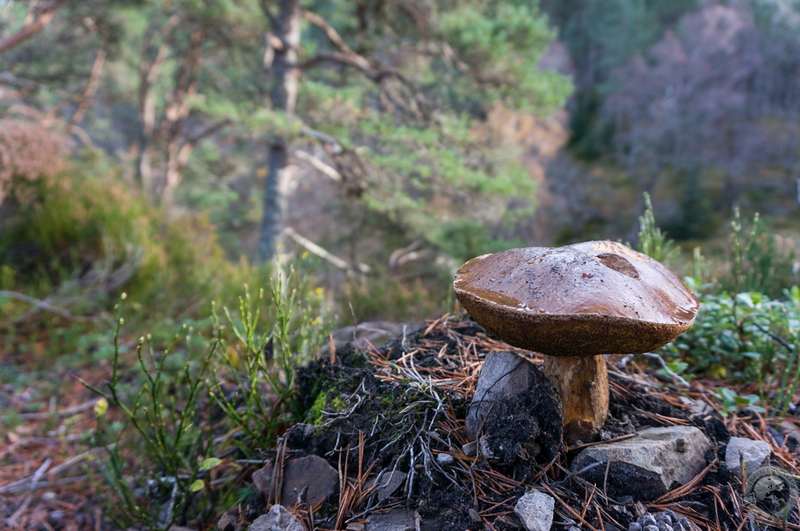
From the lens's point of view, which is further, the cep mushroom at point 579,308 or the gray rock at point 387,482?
the gray rock at point 387,482

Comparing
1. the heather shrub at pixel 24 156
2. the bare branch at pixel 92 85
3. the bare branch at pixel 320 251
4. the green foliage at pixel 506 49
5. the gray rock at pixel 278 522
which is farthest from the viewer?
the bare branch at pixel 92 85

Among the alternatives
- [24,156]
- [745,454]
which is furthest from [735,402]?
[24,156]

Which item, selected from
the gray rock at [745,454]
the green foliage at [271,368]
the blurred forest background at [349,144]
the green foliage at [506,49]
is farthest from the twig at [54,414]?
the green foliage at [506,49]

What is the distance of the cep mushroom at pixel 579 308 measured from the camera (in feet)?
3.10

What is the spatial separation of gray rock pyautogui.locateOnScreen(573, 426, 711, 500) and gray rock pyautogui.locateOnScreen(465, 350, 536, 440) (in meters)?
0.26

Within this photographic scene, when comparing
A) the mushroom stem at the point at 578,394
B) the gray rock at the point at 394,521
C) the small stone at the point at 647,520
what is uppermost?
the mushroom stem at the point at 578,394

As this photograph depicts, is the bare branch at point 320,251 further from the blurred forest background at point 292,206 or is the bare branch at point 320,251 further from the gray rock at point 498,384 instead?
the gray rock at point 498,384

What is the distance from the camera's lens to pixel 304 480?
1.23 m

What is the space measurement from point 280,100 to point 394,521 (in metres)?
7.37

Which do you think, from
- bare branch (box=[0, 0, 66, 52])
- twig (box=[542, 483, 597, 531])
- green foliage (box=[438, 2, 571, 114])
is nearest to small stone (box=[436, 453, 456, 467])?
twig (box=[542, 483, 597, 531])

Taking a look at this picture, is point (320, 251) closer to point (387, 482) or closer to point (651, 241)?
point (651, 241)

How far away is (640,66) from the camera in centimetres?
1659

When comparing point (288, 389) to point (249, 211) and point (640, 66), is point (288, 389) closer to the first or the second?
point (249, 211)

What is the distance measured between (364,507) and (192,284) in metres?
3.89
